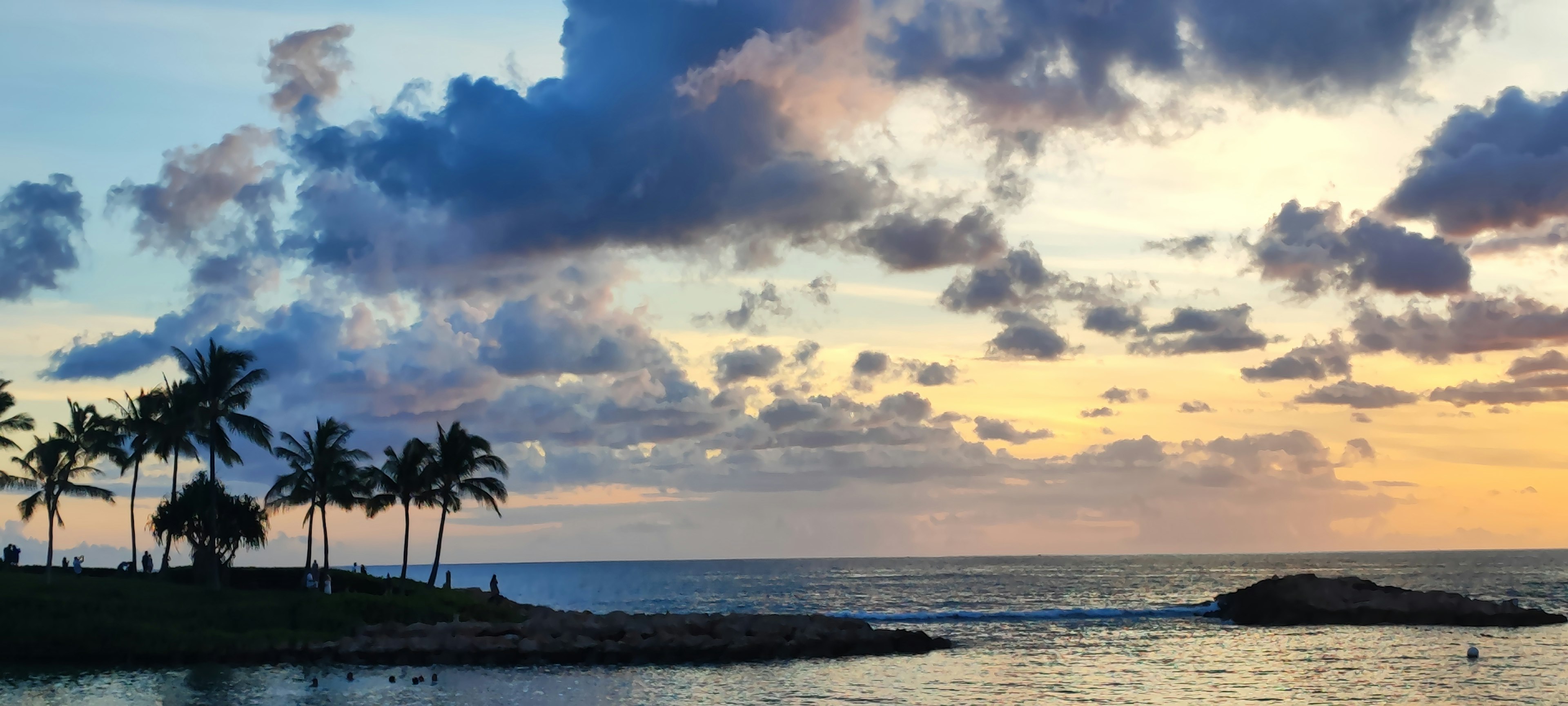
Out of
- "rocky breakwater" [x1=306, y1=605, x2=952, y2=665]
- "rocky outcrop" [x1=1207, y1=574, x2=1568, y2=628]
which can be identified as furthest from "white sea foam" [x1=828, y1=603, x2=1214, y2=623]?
"rocky breakwater" [x1=306, y1=605, x2=952, y2=665]

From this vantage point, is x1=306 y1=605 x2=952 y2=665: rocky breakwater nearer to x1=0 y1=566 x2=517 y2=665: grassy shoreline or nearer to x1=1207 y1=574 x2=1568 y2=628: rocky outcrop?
x1=0 y1=566 x2=517 y2=665: grassy shoreline

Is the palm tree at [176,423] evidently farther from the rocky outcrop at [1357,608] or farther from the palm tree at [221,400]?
the rocky outcrop at [1357,608]

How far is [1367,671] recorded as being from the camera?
2341 inches

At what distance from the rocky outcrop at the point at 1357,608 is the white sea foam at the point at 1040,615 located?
16.5 ft

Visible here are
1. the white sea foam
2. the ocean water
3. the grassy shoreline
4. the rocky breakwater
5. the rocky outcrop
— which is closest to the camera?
the ocean water

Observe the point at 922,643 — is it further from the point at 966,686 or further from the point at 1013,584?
the point at 1013,584

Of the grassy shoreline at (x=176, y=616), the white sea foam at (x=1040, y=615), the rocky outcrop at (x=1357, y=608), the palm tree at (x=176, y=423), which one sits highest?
the palm tree at (x=176, y=423)

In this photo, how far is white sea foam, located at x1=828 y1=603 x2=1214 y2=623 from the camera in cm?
10031

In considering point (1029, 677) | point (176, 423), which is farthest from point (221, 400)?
point (1029, 677)

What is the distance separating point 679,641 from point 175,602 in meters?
26.3

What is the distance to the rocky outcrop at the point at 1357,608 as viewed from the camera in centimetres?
8594

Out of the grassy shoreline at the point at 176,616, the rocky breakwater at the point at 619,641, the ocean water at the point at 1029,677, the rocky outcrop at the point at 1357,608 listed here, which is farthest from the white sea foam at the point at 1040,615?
the grassy shoreline at the point at 176,616

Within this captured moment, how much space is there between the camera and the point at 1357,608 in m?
90.1

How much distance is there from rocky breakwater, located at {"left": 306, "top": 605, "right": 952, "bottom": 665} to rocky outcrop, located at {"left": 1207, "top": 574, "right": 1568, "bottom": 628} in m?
34.7
